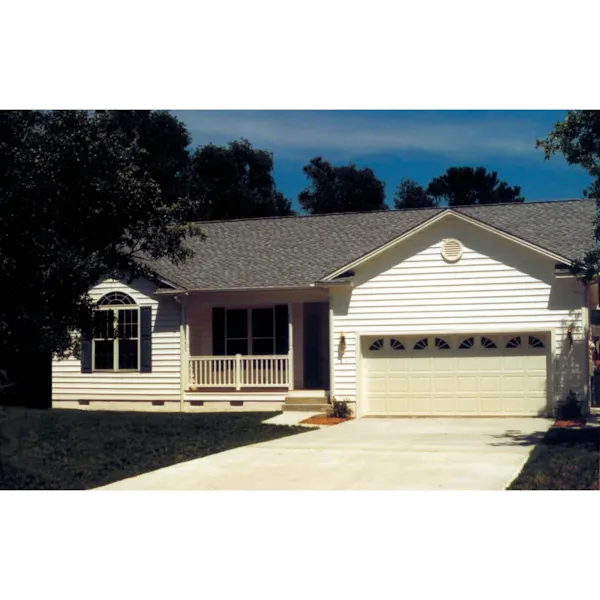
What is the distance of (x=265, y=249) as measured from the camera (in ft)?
80.7

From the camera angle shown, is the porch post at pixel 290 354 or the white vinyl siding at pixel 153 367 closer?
the porch post at pixel 290 354

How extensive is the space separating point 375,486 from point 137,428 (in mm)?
7648

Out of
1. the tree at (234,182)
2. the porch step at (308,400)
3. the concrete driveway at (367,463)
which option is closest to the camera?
the concrete driveway at (367,463)

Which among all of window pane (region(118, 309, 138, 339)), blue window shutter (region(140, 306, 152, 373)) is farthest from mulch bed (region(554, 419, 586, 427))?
window pane (region(118, 309, 138, 339))

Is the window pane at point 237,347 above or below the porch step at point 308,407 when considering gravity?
above

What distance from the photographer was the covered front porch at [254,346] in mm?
22469

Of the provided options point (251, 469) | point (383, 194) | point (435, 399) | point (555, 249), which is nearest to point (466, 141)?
point (555, 249)

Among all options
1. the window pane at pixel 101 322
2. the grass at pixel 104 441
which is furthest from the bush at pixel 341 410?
the window pane at pixel 101 322

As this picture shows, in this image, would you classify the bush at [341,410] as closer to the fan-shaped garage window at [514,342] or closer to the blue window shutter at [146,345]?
the fan-shaped garage window at [514,342]

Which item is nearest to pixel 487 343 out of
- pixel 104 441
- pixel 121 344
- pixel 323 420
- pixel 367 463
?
pixel 323 420

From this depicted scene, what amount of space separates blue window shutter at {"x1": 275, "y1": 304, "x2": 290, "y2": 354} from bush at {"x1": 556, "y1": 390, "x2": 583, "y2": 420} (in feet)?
23.0

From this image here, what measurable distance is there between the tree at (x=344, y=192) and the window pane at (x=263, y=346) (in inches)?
376

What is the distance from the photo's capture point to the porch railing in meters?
22.4

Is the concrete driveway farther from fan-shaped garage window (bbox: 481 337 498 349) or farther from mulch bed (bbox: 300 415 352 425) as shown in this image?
fan-shaped garage window (bbox: 481 337 498 349)
